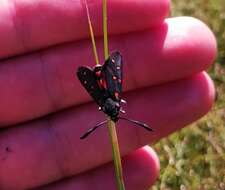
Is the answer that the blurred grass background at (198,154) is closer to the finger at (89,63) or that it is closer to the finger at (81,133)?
the finger at (81,133)

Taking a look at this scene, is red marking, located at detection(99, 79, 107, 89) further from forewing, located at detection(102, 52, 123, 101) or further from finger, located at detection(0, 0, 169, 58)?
finger, located at detection(0, 0, 169, 58)

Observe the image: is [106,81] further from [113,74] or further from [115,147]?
[115,147]

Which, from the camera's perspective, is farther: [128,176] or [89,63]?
[128,176]

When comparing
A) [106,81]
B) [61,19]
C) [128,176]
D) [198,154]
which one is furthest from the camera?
[198,154]

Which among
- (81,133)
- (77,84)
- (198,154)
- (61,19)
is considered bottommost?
(198,154)

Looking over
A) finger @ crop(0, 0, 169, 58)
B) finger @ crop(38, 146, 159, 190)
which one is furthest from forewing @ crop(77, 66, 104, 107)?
finger @ crop(38, 146, 159, 190)

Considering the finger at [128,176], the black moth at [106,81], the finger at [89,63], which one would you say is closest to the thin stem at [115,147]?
the black moth at [106,81]

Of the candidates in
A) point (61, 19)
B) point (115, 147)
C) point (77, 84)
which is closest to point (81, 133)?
point (77, 84)
